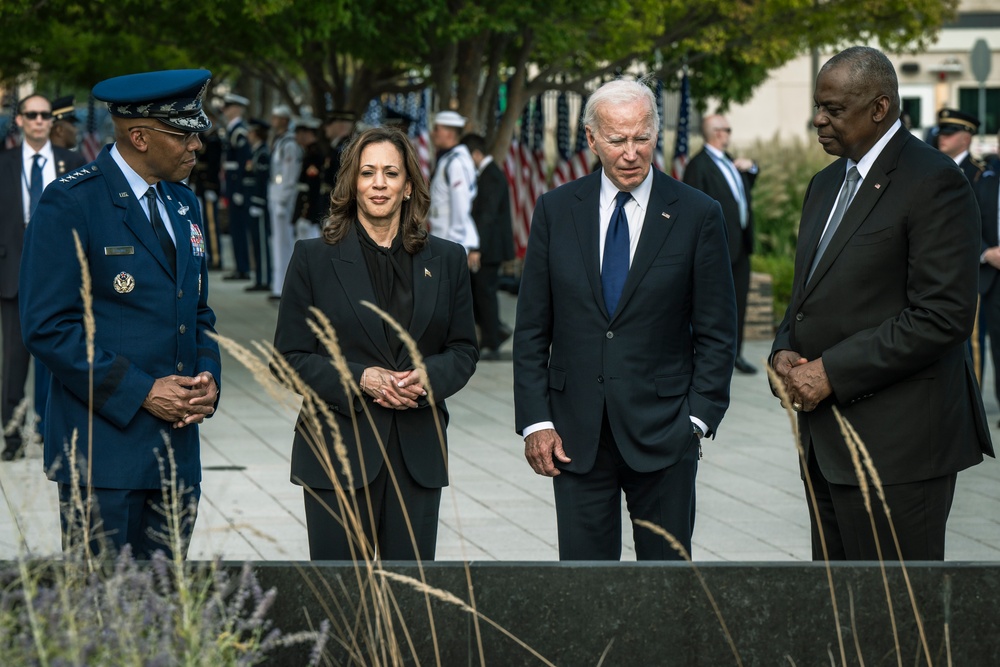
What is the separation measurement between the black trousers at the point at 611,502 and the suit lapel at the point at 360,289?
0.67 m

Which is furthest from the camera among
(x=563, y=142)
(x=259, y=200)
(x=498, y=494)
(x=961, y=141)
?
(x=563, y=142)

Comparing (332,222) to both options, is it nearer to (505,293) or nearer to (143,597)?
(143,597)

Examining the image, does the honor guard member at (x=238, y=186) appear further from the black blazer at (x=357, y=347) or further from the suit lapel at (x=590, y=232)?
the suit lapel at (x=590, y=232)

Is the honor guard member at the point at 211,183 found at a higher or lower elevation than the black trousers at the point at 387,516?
lower

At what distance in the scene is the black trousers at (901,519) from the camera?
416cm

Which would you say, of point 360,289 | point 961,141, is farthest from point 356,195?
point 961,141

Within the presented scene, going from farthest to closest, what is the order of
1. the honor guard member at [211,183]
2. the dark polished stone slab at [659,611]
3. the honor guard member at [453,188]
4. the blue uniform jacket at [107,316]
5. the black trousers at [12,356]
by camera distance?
the honor guard member at [211,183]
the honor guard member at [453,188]
the black trousers at [12,356]
the blue uniform jacket at [107,316]
the dark polished stone slab at [659,611]

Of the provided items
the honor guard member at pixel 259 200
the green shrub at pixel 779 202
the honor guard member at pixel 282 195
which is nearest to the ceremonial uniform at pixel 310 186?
the honor guard member at pixel 282 195

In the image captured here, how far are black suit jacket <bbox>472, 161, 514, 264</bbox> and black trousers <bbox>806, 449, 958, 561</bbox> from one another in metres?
8.79

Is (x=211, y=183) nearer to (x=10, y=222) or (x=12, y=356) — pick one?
(x=10, y=222)

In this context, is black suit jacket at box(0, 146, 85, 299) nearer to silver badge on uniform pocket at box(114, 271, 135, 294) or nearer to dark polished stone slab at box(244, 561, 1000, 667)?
silver badge on uniform pocket at box(114, 271, 135, 294)

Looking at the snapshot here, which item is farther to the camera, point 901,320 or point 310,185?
point 310,185

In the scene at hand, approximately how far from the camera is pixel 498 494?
25.8 ft

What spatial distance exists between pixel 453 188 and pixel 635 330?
840cm
